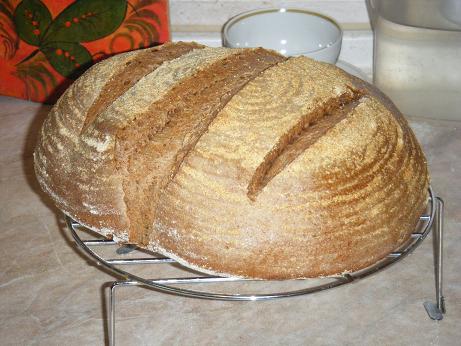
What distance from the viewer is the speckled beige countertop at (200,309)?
1128mm

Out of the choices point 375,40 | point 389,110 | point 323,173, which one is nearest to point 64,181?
point 323,173

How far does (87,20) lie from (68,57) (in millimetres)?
113

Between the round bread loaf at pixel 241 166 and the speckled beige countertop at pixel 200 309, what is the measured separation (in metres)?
0.22

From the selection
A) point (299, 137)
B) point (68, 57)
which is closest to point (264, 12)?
point (68, 57)

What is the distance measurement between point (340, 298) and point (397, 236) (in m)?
0.28

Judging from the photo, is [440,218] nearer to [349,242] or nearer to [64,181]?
[349,242]

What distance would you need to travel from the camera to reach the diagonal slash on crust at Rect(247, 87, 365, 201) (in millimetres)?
913

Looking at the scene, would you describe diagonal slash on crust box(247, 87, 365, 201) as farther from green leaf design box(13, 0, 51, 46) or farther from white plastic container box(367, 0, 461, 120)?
green leaf design box(13, 0, 51, 46)

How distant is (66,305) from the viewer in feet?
3.94

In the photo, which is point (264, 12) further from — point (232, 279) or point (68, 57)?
point (232, 279)

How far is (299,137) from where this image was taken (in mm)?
955

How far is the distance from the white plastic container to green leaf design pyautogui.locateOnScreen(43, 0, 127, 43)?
56cm

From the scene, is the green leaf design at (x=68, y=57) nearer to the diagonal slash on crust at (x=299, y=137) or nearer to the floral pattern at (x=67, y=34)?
the floral pattern at (x=67, y=34)

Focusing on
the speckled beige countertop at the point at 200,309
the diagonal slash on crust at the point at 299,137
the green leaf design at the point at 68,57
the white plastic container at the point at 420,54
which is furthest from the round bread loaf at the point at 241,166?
the green leaf design at the point at 68,57
